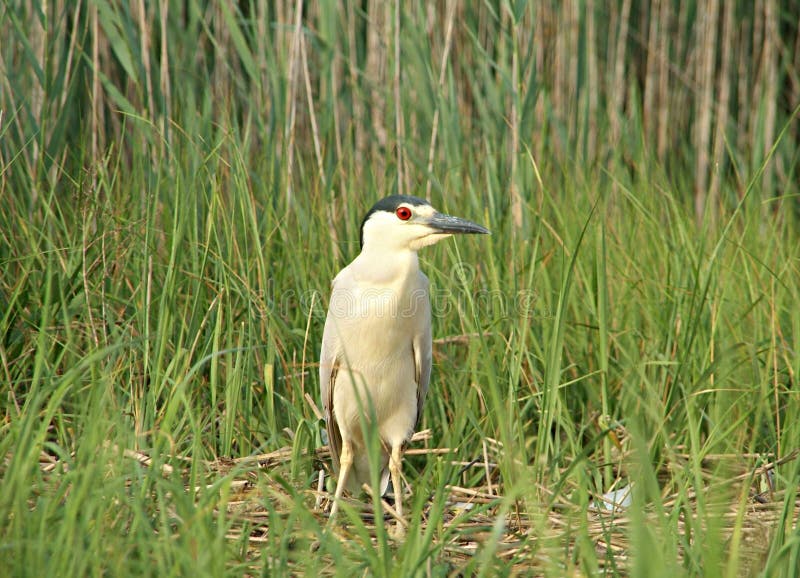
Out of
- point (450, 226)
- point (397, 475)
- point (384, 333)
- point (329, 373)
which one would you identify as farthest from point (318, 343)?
A: point (450, 226)

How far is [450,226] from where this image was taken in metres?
3.28

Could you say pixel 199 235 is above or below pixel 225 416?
above

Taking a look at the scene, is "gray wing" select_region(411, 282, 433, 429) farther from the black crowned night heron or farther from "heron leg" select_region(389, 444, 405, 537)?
"heron leg" select_region(389, 444, 405, 537)

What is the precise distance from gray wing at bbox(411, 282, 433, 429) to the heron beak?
0.32 meters

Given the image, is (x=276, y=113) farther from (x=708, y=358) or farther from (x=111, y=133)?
(x=708, y=358)

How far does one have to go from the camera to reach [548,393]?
3062mm

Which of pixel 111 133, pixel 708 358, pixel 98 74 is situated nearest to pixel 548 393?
pixel 708 358

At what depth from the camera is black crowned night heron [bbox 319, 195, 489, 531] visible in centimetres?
336

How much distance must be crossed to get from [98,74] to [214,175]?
3.54ft

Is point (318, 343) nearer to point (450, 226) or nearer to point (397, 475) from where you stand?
point (397, 475)

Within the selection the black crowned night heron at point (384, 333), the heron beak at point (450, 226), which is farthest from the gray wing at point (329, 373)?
the heron beak at point (450, 226)

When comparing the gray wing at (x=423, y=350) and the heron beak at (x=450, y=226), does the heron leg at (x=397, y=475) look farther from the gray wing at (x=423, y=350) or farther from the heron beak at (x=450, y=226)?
the heron beak at (x=450, y=226)

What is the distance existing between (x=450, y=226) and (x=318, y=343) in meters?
0.97

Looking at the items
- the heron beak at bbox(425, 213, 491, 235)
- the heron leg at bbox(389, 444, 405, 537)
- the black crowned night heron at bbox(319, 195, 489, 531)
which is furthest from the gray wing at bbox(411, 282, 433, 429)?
the heron beak at bbox(425, 213, 491, 235)
